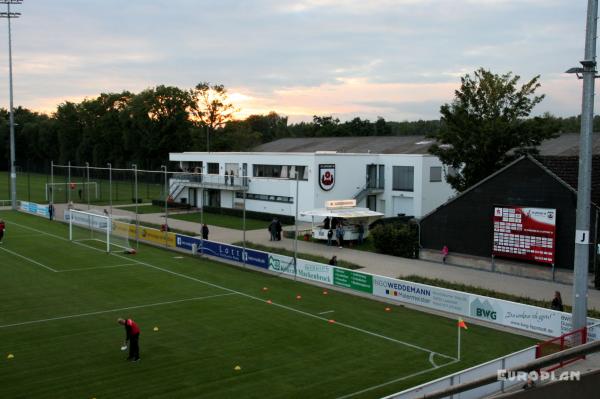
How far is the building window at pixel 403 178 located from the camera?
5097 centimetres

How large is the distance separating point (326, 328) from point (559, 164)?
54.9ft

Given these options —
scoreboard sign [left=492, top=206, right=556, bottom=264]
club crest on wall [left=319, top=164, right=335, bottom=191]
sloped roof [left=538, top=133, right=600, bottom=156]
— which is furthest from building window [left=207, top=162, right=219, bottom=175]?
scoreboard sign [left=492, top=206, right=556, bottom=264]

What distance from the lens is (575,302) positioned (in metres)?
16.2

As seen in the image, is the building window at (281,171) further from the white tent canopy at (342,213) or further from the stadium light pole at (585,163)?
the stadium light pole at (585,163)

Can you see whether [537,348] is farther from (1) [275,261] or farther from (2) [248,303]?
(1) [275,261]

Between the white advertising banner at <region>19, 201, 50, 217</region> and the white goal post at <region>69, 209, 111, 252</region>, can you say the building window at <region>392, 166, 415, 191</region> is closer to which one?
the white goal post at <region>69, 209, 111, 252</region>

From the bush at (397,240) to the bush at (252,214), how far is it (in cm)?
1467

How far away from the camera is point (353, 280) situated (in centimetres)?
2797

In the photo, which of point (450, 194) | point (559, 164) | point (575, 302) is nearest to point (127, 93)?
point (450, 194)

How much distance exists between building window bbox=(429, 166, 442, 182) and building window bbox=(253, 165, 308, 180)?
10484mm

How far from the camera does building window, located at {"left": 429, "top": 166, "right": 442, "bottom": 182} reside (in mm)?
50594

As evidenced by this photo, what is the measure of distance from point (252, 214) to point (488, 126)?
2547 cm

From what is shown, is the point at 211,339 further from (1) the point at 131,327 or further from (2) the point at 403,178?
(2) the point at 403,178

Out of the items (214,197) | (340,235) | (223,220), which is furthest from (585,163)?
(214,197)
